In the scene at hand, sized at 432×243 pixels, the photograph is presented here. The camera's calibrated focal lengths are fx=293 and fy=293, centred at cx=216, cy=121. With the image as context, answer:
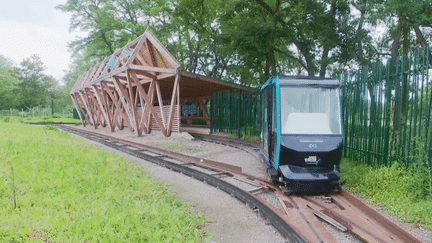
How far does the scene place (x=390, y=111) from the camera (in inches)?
261

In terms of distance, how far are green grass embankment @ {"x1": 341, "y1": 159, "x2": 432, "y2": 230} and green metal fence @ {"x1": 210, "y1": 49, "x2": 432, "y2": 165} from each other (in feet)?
0.91

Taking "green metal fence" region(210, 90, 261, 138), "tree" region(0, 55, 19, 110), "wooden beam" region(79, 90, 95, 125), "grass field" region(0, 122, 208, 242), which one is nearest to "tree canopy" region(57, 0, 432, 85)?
"green metal fence" region(210, 90, 261, 138)

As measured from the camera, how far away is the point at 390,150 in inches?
254

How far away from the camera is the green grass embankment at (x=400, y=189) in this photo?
4.72 m

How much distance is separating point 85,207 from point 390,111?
653 centimetres

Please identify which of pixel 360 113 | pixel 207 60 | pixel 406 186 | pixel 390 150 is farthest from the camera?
pixel 207 60

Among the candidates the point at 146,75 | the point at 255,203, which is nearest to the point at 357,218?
the point at 255,203

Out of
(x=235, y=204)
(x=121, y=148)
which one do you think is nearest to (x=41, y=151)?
(x=121, y=148)

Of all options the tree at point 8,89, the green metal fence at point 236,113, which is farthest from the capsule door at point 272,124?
the tree at point 8,89

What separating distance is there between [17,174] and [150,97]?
11.9 meters

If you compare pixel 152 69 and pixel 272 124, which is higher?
pixel 152 69

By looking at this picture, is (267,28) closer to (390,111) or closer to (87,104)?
(390,111)

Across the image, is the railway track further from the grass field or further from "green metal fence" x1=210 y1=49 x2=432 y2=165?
"green metal fence" x1=210 y1=49 x2=432 y2=165

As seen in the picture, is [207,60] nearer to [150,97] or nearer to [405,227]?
[150,97]
